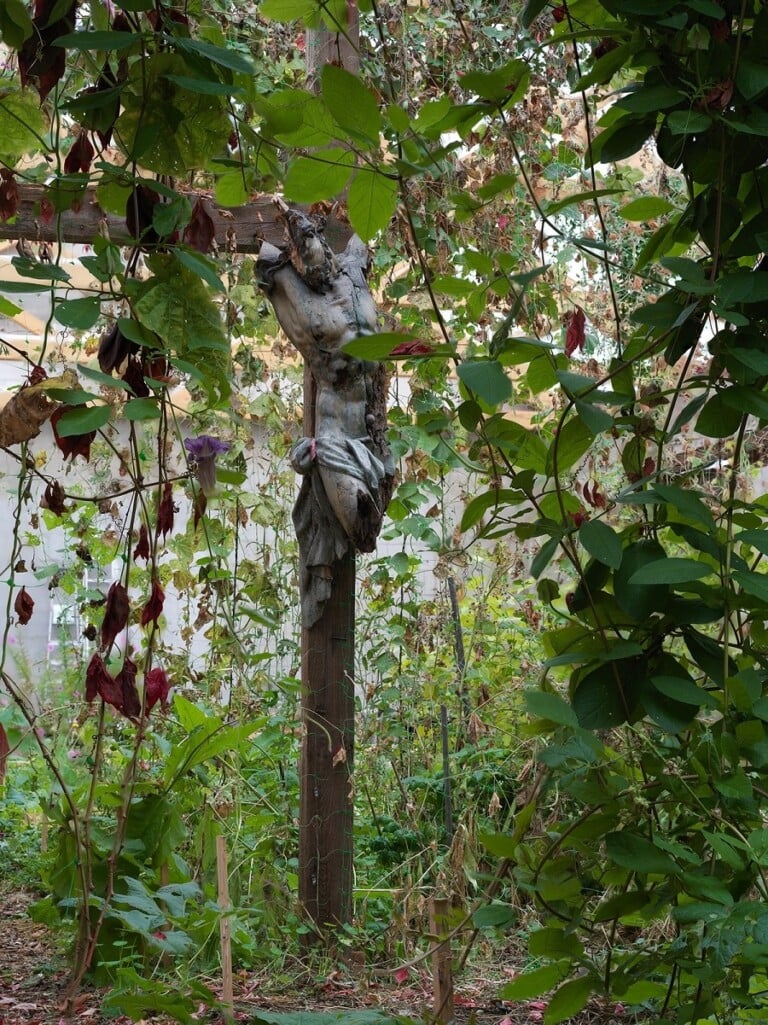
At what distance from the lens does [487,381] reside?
84 centimetres

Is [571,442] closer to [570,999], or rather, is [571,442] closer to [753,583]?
[753,583]

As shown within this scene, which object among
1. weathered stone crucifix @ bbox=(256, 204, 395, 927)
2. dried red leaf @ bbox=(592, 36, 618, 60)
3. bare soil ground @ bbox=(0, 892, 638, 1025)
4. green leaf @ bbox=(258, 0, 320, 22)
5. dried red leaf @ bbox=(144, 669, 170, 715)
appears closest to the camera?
green leaf @ bbox=(258, 0, 320, 22)

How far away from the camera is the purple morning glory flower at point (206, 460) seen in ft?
4.51

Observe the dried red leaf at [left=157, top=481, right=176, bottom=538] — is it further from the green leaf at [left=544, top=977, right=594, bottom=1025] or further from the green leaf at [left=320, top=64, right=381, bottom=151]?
the green leaf at [left=544, top=977, right=594, bottom=1025]

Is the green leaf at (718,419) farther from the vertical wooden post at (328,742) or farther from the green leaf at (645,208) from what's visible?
the vertical wooden post at (328,742)

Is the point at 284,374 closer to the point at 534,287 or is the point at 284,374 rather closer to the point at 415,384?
the point at 415,384

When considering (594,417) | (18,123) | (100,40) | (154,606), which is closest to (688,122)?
(594,417)

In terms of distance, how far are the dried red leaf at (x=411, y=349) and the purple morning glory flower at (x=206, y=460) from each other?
50 centimetres

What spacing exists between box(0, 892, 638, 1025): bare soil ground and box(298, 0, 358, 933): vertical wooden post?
11.6 inches

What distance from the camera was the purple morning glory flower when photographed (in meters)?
1.37

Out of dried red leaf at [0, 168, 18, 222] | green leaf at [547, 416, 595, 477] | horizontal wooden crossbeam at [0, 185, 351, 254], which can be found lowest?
green leaf at [547, 416, 595, 477]

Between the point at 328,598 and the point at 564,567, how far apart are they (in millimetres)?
1002

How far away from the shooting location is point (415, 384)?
11.8 ft

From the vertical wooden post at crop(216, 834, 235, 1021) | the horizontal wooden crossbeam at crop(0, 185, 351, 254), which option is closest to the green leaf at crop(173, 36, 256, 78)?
the vertical wooden post at crop(216, 834, 235, 1021)
